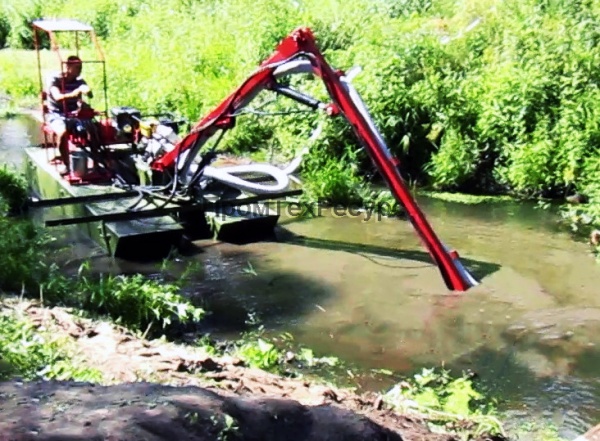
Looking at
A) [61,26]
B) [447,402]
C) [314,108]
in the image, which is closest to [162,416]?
[447,402]

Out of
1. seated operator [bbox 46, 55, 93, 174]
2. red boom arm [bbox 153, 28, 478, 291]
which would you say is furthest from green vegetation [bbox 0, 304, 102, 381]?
seated operator [bbox 46, 55, 93, 174]

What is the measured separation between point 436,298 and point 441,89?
504 cm

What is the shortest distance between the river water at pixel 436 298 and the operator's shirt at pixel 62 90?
1.64 meters

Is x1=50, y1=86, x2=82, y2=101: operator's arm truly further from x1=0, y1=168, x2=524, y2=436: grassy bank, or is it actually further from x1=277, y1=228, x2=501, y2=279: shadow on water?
x1=277, y1=228, x2=501, y2=279: shadow on water

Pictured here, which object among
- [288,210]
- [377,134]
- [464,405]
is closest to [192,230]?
[288,210]

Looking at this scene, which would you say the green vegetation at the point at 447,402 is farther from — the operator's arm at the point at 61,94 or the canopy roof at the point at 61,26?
the canopy roof at the point at 61,26

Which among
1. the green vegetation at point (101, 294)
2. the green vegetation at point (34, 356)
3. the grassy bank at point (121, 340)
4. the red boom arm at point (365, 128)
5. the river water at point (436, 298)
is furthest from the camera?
the red boom arm at point (365, 128)

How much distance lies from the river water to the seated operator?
133cm

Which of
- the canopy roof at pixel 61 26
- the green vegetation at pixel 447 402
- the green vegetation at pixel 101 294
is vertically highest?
the canopy roof at pixel 61 26

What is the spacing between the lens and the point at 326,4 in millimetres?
17266

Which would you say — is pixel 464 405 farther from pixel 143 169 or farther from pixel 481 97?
pixel 481 97

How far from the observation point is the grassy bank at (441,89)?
→ 1166cm

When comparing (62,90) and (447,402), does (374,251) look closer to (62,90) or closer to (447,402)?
(447,402)

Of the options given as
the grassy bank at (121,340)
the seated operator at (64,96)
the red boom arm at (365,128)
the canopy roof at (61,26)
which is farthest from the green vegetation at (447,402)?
the canopy roof at (61,26)
